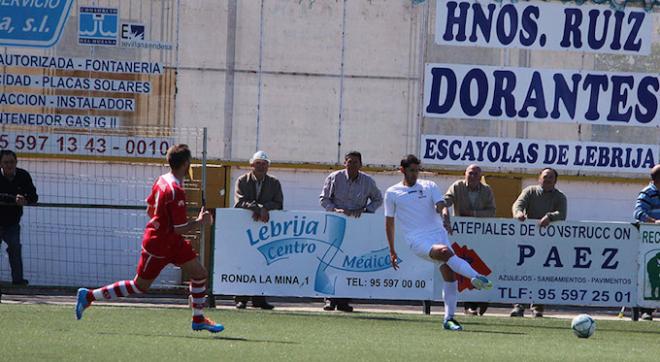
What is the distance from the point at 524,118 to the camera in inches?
776

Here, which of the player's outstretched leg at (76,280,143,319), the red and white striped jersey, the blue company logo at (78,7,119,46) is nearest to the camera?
the red and white striped jersey

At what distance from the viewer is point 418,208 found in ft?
48.2

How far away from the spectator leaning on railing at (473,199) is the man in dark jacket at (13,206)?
18.6 ft

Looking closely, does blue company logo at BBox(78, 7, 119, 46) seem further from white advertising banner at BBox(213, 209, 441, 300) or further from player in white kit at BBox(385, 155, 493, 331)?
player in white kit at BBox(385, 155, 493, 331)

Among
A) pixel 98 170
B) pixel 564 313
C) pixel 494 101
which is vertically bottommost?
pixel 564 313

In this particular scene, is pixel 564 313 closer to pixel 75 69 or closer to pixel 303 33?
pixel 303 33

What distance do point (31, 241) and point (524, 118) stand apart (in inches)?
299

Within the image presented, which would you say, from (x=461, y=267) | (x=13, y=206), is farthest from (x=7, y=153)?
(x=461, y=267)

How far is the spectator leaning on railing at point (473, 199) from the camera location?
56.5 feet

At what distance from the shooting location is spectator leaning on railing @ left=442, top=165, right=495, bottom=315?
678 inches

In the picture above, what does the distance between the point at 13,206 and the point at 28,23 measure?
3.13 metres

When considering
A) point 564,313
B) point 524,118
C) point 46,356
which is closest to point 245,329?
point 46,356

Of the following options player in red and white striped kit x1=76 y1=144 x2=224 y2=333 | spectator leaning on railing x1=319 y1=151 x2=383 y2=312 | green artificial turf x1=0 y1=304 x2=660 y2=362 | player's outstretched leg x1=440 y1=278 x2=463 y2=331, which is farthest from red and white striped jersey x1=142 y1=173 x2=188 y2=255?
spectator leaning on railing x1=319 y1=151 x2=383 y2=312

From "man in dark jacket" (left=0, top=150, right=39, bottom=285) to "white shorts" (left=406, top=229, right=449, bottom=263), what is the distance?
5666mm
